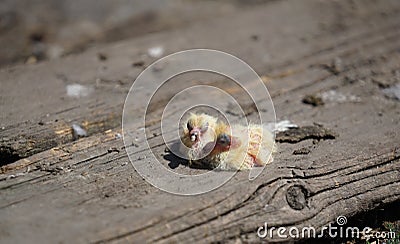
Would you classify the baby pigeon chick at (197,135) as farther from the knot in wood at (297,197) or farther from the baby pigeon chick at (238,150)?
the knot in wood at (297,197)

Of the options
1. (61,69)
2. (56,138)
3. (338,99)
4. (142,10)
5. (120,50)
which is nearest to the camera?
(56,138)

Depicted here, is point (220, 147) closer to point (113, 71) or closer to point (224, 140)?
point (224, 140)

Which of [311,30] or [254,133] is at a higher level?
[311,30]

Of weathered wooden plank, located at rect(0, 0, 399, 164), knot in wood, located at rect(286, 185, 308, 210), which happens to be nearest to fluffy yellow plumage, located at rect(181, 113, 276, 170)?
knot in wood, located at rect(286, 185, 308, 210)

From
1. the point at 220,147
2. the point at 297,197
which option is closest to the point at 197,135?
the point at 220,147

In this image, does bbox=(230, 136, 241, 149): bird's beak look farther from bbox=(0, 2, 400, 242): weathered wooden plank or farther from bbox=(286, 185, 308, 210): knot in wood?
bbox=(286, 185, 308, 210): knot in wood

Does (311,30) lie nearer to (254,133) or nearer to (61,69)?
(254,133)

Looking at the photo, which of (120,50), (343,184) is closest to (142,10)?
(120,50)
